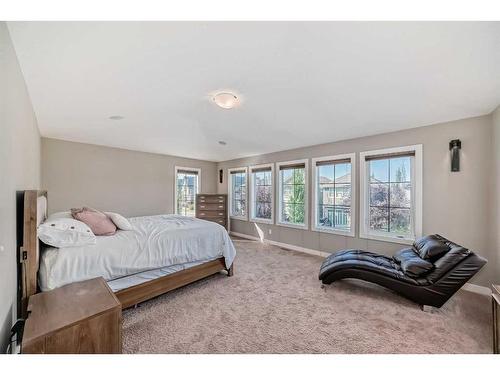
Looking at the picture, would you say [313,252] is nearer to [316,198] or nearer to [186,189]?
[316,198]

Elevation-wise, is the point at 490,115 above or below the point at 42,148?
above

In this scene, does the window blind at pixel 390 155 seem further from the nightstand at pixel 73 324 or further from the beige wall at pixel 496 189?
the nightstand at pixel 73 324

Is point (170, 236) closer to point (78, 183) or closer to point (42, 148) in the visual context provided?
point (78, 183)

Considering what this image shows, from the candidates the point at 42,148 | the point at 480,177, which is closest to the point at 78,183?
the point at 42,148

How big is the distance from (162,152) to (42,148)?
2.07 metres

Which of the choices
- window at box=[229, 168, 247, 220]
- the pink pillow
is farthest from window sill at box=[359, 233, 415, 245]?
the pink pillow

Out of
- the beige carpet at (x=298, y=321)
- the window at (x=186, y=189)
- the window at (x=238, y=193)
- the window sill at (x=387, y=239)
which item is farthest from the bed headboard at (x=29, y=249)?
the window at (x=238, y=193)

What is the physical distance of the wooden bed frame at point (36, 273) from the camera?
4.91ft

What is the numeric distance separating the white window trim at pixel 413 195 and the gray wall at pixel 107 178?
4289mm

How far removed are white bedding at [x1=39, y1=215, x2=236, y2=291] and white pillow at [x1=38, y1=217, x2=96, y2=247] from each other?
0.05m

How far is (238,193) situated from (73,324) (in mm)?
4921

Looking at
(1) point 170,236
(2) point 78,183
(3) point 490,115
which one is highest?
(3) point 490,115

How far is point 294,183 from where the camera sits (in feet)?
15.6

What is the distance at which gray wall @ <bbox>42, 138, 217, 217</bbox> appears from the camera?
152 inches
